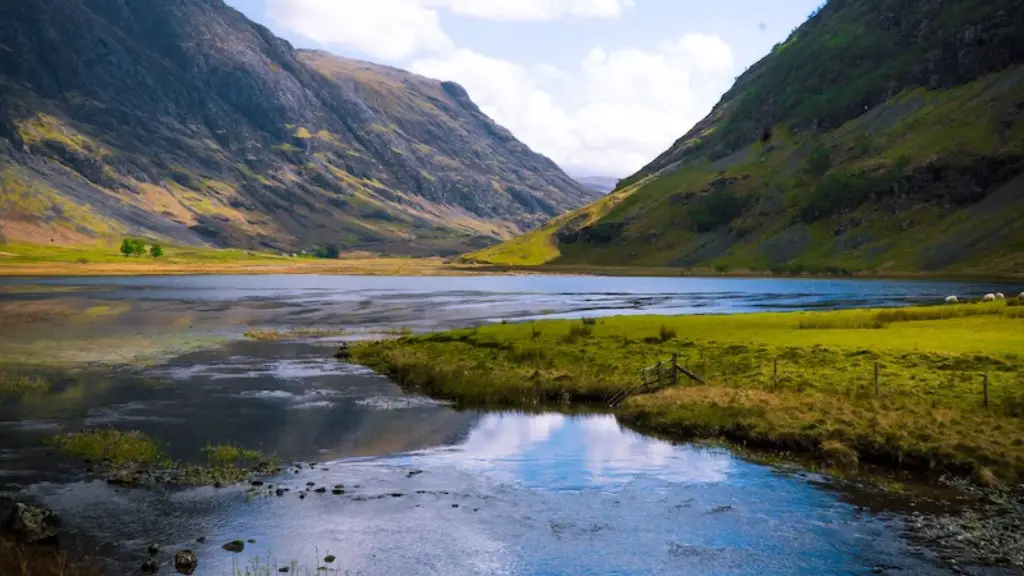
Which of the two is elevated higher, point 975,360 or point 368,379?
point 975,360

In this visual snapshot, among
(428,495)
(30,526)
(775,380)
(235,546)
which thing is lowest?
(428,495)

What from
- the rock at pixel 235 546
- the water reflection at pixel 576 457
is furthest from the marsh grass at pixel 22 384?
the rock at pixel 235 546

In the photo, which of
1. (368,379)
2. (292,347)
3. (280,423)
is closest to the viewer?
(280,423)

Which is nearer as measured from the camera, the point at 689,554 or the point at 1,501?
the point at 689,554

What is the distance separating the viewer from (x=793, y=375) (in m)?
52.4

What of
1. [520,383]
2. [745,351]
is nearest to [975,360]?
[745,351]

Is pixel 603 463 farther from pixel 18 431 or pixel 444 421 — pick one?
pixel 18 431

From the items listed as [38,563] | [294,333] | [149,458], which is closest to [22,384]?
[149,458]

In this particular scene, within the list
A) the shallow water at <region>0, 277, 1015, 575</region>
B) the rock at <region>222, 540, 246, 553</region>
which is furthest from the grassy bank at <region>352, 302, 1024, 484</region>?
the rock at <region>222, 540, 246, 553</region>

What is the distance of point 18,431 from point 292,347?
43080 millimetres

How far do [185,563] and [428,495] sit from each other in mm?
11374

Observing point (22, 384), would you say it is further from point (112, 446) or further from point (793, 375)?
point (793, 375)

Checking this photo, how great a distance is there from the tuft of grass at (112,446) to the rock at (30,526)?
10192mm

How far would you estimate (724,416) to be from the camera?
151 ft
